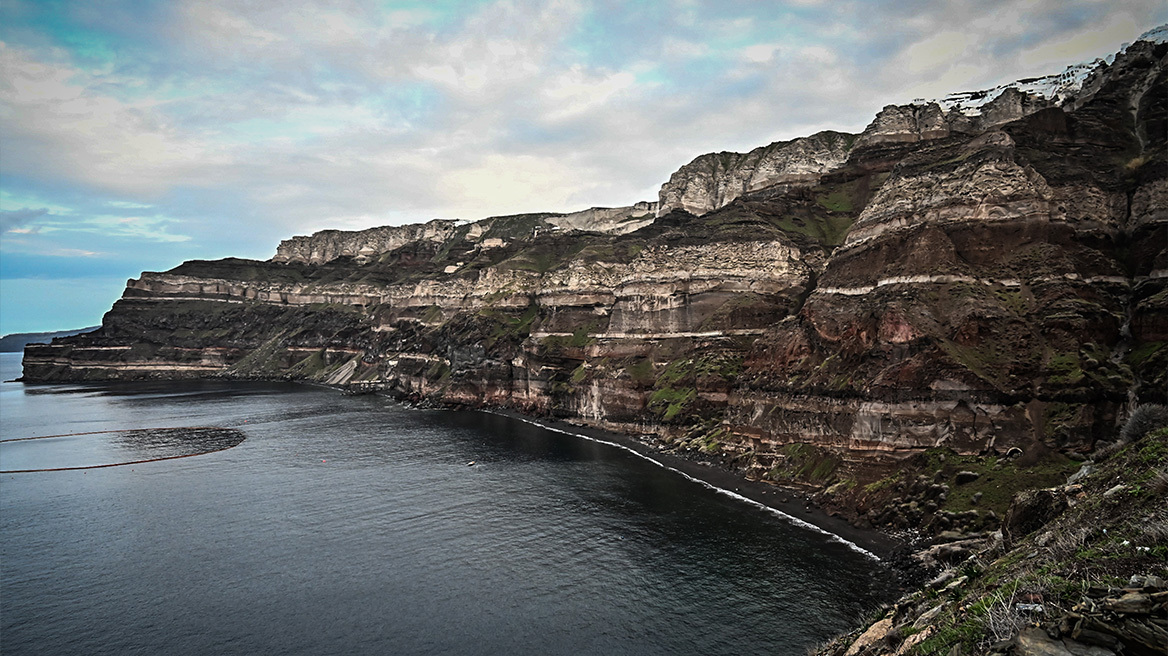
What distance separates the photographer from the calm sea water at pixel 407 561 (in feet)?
118

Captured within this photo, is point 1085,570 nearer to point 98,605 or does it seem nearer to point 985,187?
point 98,605

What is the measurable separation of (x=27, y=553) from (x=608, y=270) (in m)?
98.5

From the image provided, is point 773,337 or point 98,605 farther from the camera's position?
point 773,337

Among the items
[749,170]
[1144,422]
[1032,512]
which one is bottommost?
[1032,512]

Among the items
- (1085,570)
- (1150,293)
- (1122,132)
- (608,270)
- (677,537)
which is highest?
(1122,132)

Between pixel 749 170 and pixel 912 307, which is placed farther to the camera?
pixel 749 170

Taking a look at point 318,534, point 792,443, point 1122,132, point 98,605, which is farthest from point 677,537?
point 1122,132

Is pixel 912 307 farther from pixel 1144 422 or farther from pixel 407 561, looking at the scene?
pixel 407 561

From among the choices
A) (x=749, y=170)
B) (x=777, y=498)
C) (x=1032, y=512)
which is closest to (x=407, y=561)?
(x=777, y=498)

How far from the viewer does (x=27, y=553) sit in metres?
49.3

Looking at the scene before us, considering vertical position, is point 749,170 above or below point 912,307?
above

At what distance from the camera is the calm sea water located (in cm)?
3588

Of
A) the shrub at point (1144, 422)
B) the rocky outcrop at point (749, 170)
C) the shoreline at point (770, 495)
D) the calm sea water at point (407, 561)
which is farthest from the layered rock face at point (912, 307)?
the calm sea water at point (407, 561)

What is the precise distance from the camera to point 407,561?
154 feet
